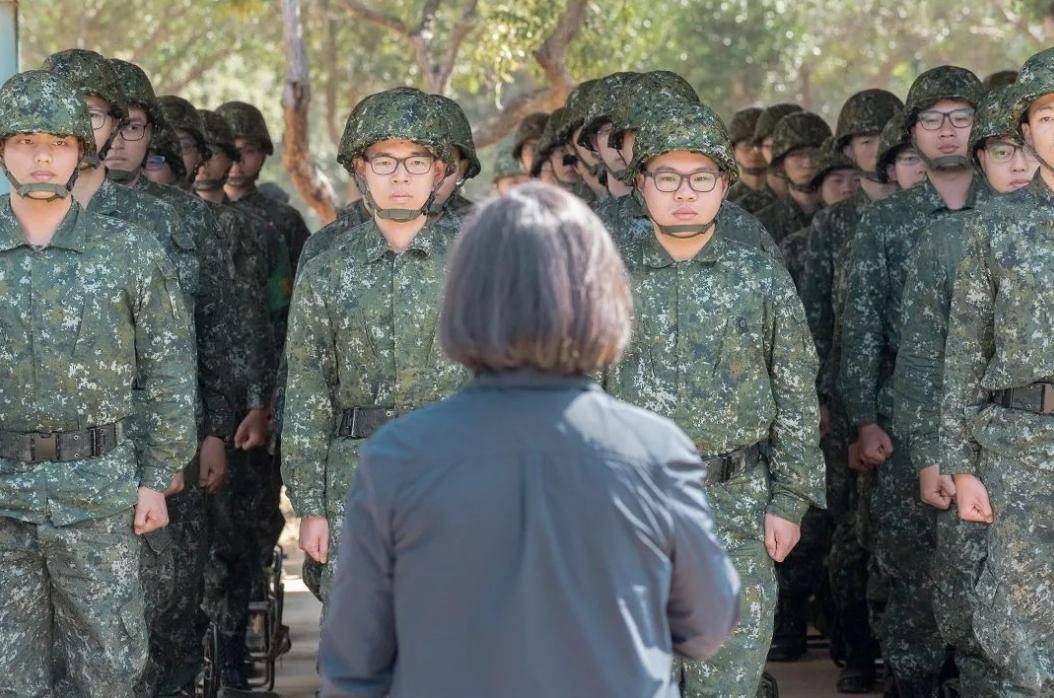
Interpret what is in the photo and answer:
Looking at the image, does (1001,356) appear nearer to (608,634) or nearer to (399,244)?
(399,244)

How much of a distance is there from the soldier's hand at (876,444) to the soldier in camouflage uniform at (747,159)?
3589 mm

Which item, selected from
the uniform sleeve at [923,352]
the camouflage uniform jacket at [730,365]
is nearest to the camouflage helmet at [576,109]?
the uniform sleeve at [923,352]

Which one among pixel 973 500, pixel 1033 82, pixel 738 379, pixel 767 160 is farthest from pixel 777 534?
pixel 767 160

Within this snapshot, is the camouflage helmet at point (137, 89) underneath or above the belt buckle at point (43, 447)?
above

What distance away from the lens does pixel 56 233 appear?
6543 millimetres

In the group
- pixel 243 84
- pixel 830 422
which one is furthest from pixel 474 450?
pixel 243 84

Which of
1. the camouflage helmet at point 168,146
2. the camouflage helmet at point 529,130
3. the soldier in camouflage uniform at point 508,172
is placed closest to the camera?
the camouflage helmet at point 168,146

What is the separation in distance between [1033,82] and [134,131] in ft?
13.3

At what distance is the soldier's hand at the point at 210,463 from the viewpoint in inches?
322

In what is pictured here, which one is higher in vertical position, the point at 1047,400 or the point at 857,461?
the point at 1047,400

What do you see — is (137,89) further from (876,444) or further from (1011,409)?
(1011,409)

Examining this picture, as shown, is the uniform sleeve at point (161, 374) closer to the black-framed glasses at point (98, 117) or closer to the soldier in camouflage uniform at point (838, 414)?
the black-framed glasses at point (98, 117)

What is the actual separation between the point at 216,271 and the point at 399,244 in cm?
191

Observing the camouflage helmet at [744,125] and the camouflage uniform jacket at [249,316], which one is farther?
the camouflage helmet at [744,125]
